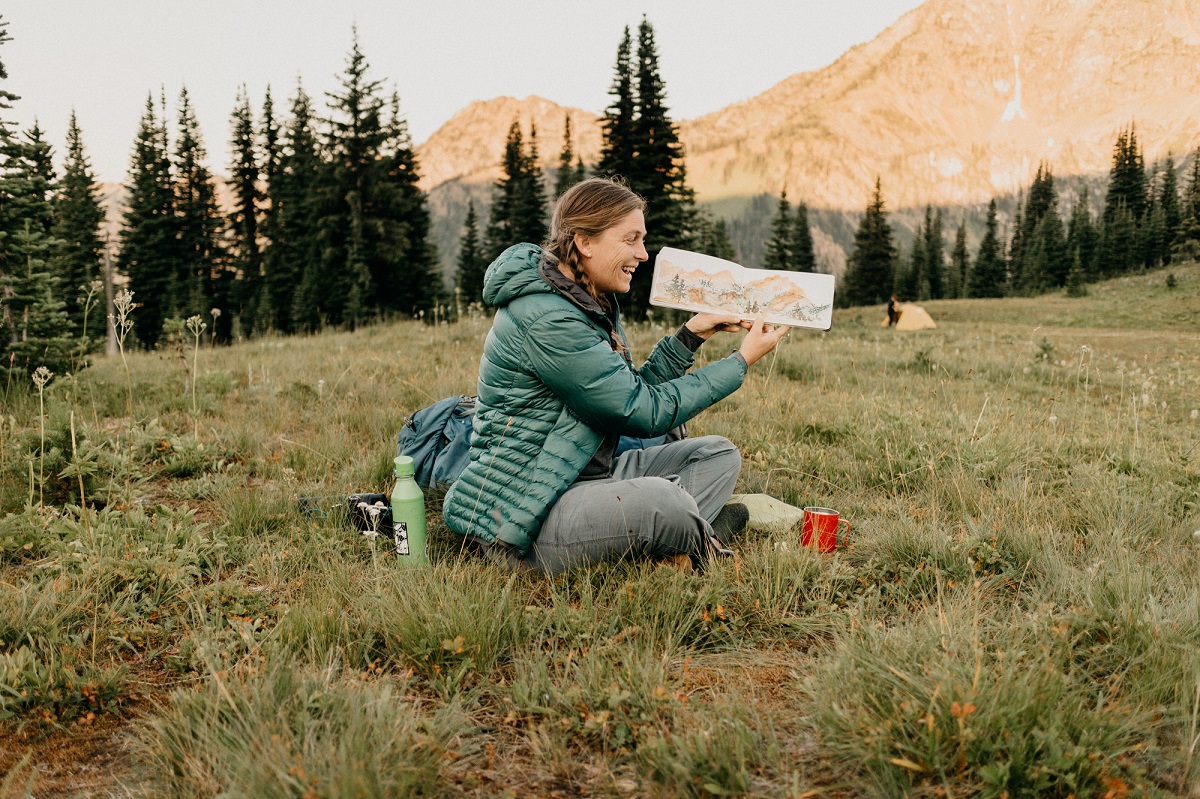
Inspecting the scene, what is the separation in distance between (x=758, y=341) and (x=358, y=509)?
2.25 metres

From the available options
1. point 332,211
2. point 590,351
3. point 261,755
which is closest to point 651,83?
point 332,211

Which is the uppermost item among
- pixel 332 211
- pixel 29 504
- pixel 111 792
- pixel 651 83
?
pixel 651 83

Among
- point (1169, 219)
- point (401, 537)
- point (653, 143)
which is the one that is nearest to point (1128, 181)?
point (1169, 219)

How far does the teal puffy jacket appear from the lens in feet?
9.54

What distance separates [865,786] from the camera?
177 centimetres

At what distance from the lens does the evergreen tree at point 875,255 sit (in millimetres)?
61938

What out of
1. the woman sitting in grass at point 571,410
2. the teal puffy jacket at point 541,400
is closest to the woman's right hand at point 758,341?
the woman sitting in grass at point 571,410

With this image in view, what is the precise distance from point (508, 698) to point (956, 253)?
100601 millimetres

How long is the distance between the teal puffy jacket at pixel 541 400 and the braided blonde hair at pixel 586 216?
0.17m

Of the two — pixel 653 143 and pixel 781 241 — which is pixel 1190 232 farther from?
pixel 653 143

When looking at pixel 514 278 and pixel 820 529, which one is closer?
pixel 514 278

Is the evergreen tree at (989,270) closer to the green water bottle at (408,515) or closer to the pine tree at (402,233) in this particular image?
the pine tree at (402,233)

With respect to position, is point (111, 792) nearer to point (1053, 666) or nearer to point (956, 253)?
point (1053, 666)

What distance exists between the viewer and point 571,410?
9.97 ft
